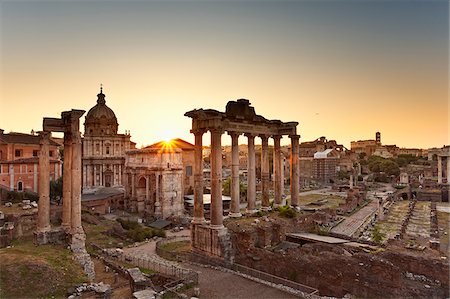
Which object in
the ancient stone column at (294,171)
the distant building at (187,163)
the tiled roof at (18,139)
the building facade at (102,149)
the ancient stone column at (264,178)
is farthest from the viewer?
Answer: the distant building at (187,163)

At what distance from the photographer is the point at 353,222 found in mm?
38531

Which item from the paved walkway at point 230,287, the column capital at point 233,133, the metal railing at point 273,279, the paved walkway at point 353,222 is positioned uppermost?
the column capital at point 233,133

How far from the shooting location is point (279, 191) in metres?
26.1

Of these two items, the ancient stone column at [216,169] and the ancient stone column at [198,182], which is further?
the ancient stone column at [198,182]

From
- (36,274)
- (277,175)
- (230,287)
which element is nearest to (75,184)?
(36,274)

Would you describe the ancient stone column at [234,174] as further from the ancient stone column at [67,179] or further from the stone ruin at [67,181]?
the ancient stone column at [67,179]

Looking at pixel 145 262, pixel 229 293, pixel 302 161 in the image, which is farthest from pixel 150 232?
pixel 302 161

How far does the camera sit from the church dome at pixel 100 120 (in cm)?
5319

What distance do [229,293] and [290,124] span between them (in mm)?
14344

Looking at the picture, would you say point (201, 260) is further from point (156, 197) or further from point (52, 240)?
point (156, 197)

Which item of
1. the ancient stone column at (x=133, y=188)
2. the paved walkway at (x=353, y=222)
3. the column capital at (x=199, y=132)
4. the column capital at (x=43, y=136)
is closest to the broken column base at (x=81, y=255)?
the column capital at (x=43, y=136)

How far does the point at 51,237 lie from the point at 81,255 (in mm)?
2873

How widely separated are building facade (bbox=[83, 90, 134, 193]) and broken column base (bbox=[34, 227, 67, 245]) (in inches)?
1290

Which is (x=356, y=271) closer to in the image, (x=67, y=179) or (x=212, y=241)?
(x=212, y=241)
